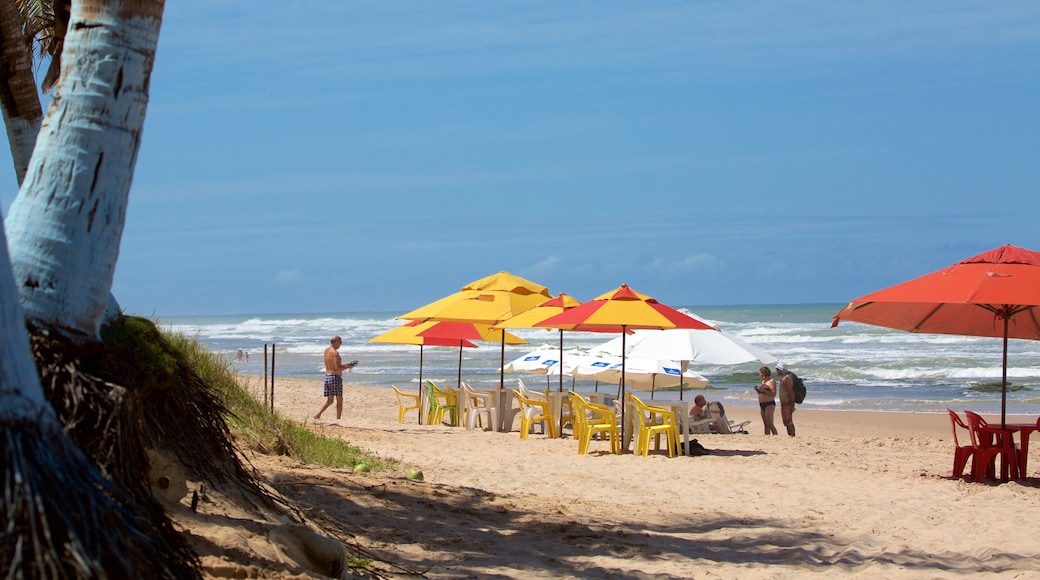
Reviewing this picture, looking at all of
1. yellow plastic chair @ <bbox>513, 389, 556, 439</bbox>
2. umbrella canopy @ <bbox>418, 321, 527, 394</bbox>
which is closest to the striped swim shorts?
umbrella canopy @ <bbox>418, 321, 527, 394</bbox>

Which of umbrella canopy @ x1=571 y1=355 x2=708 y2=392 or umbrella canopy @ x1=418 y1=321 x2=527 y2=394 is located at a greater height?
umbrella canopy @ x1=418 y1=321 x2=527 y2=394

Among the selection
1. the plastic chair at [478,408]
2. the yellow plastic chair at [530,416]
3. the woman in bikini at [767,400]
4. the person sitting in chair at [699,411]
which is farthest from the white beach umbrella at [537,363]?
the woman in bikini at [767,400]

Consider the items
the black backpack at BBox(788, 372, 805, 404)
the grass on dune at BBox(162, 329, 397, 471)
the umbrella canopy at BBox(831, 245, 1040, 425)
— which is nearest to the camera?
the grass on dune at BBox(162, 329, 397, 471)

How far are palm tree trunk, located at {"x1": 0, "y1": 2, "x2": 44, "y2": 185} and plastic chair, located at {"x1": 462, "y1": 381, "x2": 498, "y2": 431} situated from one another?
10.8 meters

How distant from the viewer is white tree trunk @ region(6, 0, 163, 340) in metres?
2.84

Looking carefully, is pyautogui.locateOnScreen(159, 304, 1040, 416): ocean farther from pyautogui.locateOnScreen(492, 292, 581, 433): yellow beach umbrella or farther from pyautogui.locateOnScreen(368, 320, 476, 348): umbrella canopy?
pyautogui.locateOnScreen(492, 292, 581, 433): yellow beach umbrella

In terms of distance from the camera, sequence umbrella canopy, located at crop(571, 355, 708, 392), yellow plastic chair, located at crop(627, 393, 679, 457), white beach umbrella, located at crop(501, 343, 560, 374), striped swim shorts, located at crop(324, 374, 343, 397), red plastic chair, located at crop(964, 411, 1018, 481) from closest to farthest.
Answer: red plastic chair, located at crop(964, 411, 1018, 481) < yellow plastic chair, located at crop(627, 393, 679, 457) < umbrella canopy, located at crop(571, 355, 708, 392) < striped swim shorts, located at crop(324, 374, 343, 397) < white beach umbrella, located at crop(501, 343, 560, 374)

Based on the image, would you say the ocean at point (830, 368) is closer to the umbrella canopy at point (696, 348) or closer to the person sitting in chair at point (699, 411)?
the umbrella canopy at point (696, 348)

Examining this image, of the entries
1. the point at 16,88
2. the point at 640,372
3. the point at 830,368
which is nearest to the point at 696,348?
the point at 640,372

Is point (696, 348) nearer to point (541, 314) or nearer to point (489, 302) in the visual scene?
point (541, 314)

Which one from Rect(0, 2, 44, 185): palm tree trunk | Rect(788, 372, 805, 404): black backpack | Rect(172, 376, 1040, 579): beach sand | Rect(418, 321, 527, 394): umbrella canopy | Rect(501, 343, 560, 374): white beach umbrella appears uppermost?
Rect(0, 2, 44, 185): palm tree trunk

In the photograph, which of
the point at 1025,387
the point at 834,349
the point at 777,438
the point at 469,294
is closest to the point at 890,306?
the point at 777,438

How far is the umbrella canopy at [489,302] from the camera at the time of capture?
587 inches

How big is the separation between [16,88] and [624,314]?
8371mm
